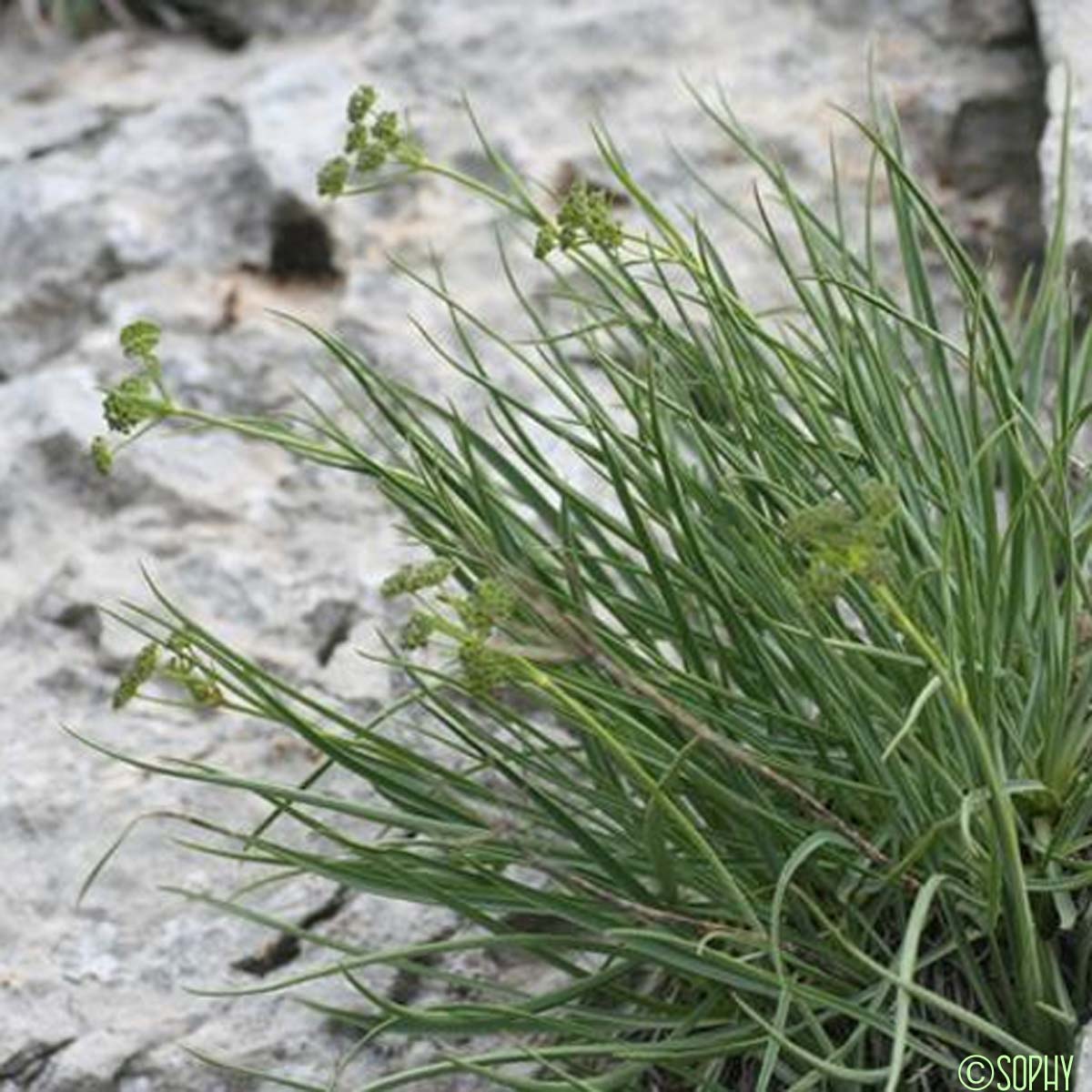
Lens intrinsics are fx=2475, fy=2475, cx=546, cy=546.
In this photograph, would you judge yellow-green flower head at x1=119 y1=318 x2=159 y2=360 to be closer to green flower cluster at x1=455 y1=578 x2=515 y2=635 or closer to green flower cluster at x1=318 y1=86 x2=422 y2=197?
green flower cluster at x1=318 y1=86 x2=422 y2=197

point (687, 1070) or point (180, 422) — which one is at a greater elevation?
point (180, 422)

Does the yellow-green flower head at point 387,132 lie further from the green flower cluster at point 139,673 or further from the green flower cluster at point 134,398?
the green flower cluster at point 139,673

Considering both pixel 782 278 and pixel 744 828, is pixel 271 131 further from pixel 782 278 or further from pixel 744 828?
pixel 744 828

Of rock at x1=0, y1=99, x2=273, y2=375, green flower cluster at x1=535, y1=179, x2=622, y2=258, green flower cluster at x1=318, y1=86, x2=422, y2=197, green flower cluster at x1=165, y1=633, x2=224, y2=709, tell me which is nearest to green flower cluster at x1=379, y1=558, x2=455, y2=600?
green flower cluster at x1=165, y1=633, x2=224, y2=709

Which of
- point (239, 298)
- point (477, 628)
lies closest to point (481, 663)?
point (477, 628)

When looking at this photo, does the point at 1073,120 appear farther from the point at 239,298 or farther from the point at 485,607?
the point at 485,607

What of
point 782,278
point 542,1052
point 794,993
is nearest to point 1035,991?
point 794,993
